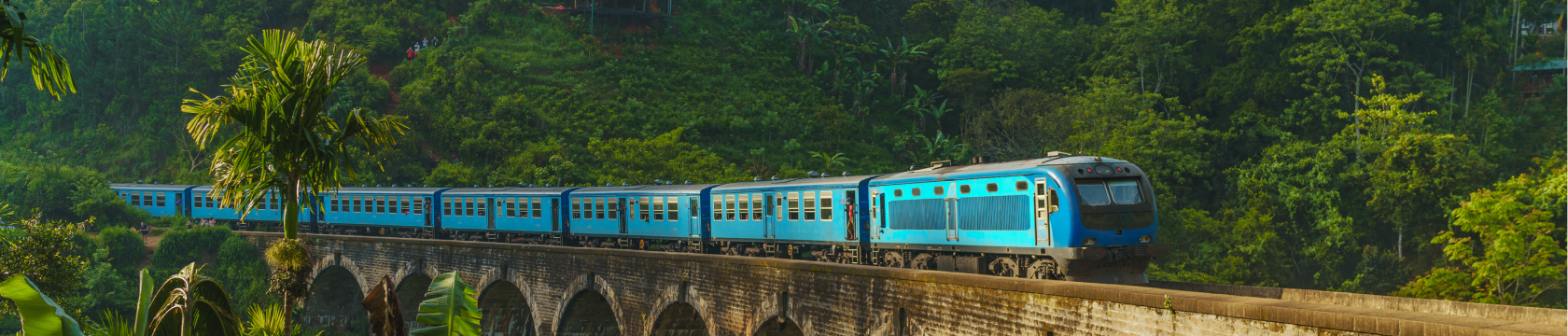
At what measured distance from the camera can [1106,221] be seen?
13.9m

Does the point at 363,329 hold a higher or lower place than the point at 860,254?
lower

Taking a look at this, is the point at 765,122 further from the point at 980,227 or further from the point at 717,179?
the point at 980,227

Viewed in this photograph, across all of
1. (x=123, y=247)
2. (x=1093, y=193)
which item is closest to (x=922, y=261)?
(x=1093, y=193)

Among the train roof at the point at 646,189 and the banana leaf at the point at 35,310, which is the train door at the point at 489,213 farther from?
the banana leaf at the point at 35,310

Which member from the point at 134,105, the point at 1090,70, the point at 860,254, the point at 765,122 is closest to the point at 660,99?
the point at 765,122

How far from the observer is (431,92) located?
56375 millimetres

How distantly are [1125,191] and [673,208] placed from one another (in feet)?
43.4

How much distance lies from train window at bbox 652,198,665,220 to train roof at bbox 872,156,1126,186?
8.47m

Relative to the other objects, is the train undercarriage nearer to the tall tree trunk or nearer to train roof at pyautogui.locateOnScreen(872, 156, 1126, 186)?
train roof at pyautogui.locateOnScreen(872, 156, 1126, 186)

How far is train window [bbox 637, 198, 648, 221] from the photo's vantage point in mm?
26281

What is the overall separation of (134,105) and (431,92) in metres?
20.1

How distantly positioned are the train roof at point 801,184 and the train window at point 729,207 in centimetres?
16

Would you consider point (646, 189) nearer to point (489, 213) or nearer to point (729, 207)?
point (729, 207)

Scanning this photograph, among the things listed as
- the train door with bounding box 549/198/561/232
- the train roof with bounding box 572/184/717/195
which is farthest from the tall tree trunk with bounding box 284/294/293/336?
the train door with bounding box 549/198/561/232
